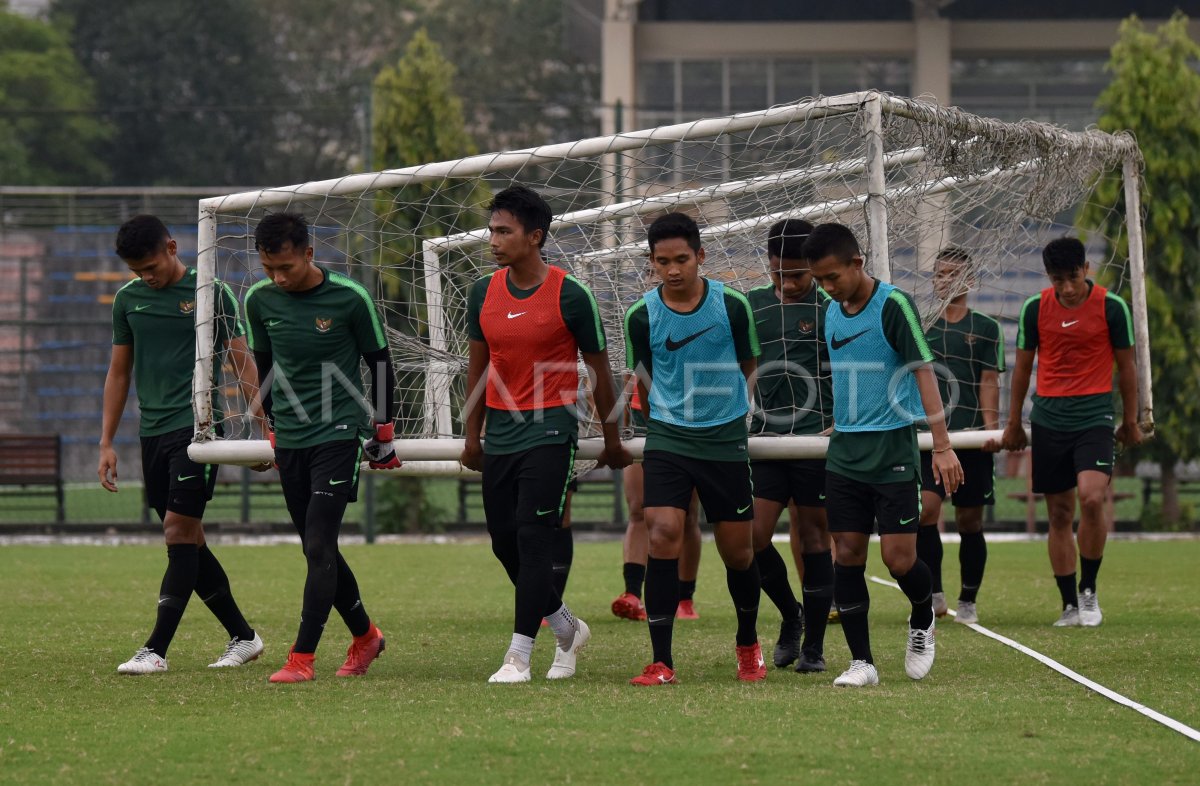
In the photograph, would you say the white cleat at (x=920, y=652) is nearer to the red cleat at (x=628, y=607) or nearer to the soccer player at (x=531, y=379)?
the soccer player at (x=531, y=379)

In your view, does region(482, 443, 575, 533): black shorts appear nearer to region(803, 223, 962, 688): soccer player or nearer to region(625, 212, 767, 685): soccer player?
region(625, 212, 767, 685): soccer player

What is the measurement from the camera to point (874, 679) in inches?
266

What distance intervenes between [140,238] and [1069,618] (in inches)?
215

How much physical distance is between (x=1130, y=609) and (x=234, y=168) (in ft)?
123

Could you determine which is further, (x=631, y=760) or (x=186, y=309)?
(x=186, y=309)

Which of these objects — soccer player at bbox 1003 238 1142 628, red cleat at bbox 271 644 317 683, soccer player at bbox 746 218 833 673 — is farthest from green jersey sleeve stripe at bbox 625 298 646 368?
soccer player at bbox 1003 238 1142 628

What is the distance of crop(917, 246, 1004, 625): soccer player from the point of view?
31.8 ft

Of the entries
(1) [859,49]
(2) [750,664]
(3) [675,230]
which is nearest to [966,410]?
(2) [750,664]

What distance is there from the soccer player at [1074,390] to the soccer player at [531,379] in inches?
125

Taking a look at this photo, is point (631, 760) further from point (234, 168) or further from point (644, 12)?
point (234, 168)

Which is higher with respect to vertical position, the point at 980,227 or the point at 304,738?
the point at 980,227

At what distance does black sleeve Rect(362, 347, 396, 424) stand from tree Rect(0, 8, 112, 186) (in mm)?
37425

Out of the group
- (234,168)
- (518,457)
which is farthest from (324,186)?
(234,168)

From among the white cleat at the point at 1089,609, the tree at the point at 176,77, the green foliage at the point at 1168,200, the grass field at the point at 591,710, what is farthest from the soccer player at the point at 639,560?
the tree at the point at 176,77
